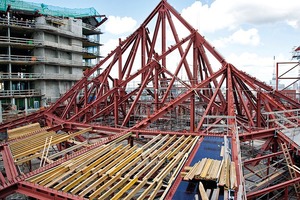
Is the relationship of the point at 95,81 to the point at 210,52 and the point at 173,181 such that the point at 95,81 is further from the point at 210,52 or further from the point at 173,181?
the point at 173,181

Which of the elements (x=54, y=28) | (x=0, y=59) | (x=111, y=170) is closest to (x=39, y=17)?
(x=54, y=28)

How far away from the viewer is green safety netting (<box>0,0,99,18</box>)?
40.5m

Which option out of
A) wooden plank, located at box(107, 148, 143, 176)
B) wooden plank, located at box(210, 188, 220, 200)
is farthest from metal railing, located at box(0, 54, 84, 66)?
wooden plank, located at box(210, 188, 220, 200)

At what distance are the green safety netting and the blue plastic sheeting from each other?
4241 centimetres

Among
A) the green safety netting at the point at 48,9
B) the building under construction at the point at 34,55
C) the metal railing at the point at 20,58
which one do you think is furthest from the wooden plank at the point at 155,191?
the green safety netting at the point at 48,9

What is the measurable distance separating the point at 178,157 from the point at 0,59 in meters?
37.9

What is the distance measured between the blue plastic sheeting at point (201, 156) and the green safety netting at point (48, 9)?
42406 mm

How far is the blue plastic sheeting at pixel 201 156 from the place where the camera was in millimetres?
5739

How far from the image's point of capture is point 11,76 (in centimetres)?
3625

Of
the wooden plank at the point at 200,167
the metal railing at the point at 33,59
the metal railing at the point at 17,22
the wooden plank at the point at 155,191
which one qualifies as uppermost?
the metal railing at the point at 17,22

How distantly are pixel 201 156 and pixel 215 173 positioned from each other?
1.93m

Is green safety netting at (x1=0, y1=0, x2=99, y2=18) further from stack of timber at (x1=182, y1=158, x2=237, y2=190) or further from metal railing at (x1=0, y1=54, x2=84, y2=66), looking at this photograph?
stack of timber at (x1=182, y1=158, x2=237, y2=190)

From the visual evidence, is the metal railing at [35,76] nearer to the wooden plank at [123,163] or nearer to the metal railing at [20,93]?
the metal railing at [20,93]

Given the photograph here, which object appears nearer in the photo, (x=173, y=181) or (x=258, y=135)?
(x=173, y=181)
